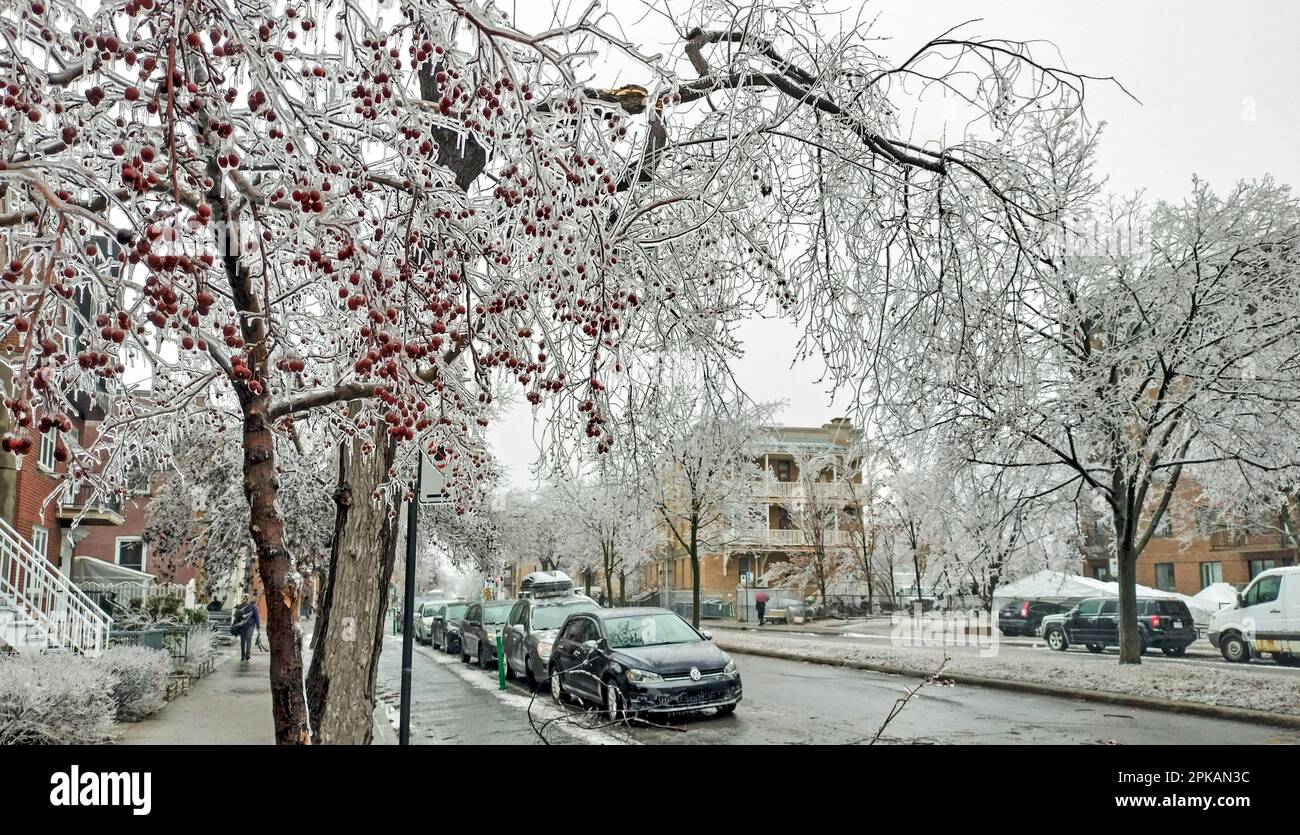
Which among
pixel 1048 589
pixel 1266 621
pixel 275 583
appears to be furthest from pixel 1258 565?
pixel 275 583

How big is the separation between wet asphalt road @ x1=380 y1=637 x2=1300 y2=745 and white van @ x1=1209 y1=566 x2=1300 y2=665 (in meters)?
8.51

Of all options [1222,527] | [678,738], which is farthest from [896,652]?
[1222,527]

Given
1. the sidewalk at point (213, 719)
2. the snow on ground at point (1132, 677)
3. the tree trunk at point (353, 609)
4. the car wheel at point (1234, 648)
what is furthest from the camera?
the car wheel at point (1234, 648)

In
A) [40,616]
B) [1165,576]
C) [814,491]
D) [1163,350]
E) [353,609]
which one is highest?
[1163,350]

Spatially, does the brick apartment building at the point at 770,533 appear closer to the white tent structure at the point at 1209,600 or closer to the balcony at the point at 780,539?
the balcony at the point at 780,539

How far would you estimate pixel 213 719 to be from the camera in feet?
39.7

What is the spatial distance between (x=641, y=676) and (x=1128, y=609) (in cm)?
1053

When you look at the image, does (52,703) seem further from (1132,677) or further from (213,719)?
(1132,677)

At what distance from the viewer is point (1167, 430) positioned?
16.0 m

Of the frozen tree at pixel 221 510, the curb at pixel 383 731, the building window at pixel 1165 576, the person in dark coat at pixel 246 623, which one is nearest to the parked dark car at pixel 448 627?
the person in dark coat at pixel 246 623

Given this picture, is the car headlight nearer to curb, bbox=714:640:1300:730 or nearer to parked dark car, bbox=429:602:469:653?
curb, bbox=714:640:1300:730

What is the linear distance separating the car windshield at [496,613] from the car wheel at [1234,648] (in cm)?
1708

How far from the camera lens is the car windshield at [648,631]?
518 inches

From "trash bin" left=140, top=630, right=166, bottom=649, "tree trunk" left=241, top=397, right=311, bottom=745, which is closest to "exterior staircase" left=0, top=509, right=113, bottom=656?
"trash bin" left=140, top=630, right=166, bottom=649
